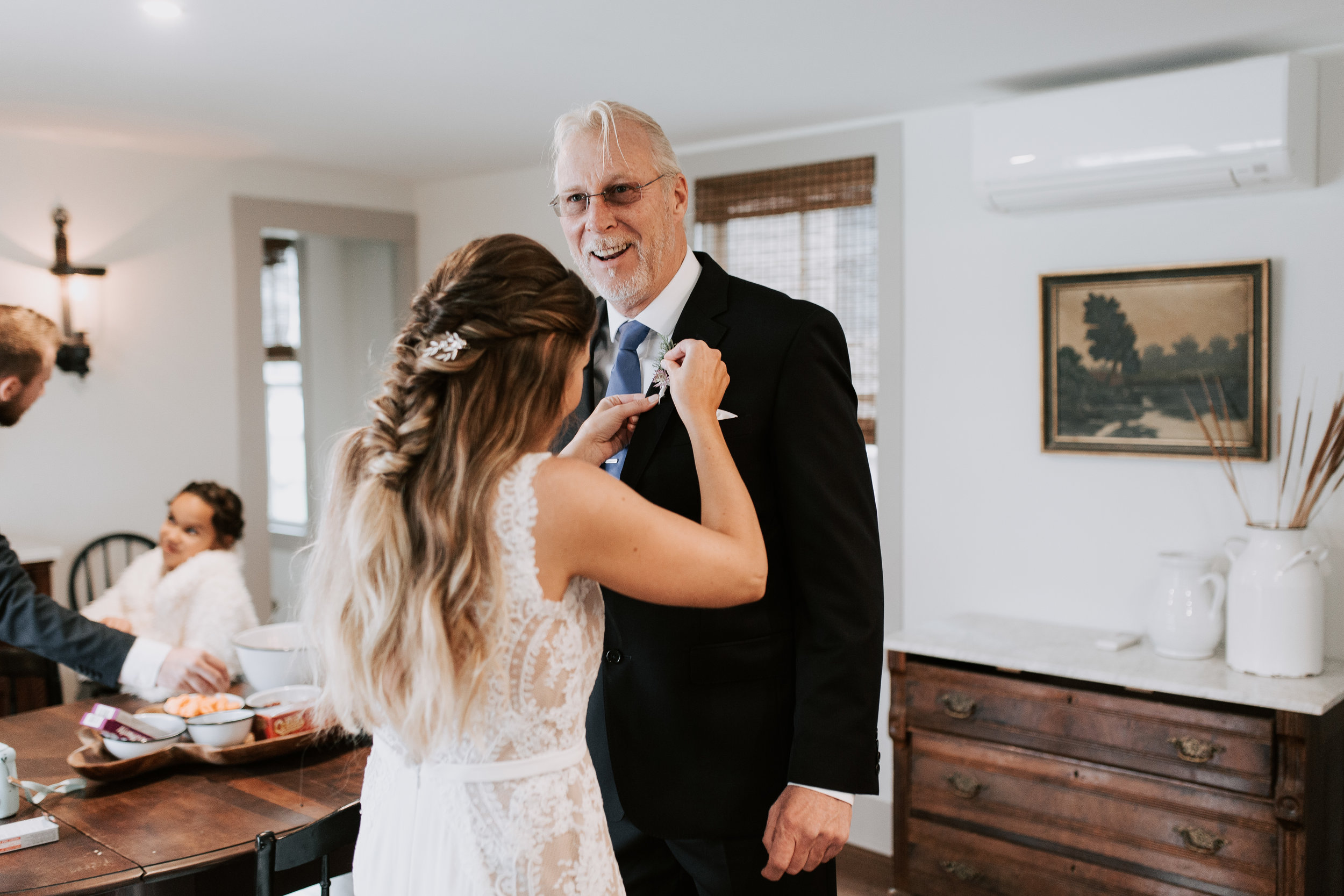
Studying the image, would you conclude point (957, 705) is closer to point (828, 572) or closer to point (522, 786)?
point (828, 572)

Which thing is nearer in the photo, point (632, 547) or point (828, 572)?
point (632, 547)

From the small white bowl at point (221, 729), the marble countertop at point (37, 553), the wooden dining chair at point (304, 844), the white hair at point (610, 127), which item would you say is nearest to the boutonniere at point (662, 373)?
the white hair at point (610, 127)

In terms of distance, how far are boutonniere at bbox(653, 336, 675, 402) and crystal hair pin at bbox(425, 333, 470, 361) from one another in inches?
15.2

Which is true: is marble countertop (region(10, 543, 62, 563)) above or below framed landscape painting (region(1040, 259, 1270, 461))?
below

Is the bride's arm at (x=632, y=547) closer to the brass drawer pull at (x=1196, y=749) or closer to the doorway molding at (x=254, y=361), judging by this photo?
the brass drawer pull at (x=1196, y=749)

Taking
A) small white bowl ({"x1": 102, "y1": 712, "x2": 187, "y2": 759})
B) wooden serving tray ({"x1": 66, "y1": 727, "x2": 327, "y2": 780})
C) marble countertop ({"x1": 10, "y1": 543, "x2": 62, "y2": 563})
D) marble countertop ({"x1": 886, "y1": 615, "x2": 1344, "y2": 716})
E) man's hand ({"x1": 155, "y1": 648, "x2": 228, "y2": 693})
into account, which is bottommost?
marble countertop ({"x1": 886, "y1": 615, "x2": 1344, "y2": 716})

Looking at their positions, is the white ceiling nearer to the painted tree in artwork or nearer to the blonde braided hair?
the painted tree in artwork

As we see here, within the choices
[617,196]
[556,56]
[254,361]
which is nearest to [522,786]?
[617,196]

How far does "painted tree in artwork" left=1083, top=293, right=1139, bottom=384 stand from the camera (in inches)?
126

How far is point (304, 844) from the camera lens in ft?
4.82

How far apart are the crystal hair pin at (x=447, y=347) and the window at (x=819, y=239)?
269 centimetres

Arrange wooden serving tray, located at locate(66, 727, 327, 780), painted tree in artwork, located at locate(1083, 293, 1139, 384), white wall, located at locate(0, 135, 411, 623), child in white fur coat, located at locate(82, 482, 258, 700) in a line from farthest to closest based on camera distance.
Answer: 1. white wall, located at locate(0, 135, 411, 623)
2. painted tree in artwork, located at locate(1083, 293, 1139, 384)
3. child in white fur coat, located at locate(82, 482, 258, 700)
4. wooden serving tray, located at locate(66, 727, 327, 780)

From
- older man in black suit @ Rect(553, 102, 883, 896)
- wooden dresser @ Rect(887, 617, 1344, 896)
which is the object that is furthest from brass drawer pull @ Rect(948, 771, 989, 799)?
older man in black suit @ Rect(553, 102, 883, 896)

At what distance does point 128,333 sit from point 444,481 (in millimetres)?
3673
